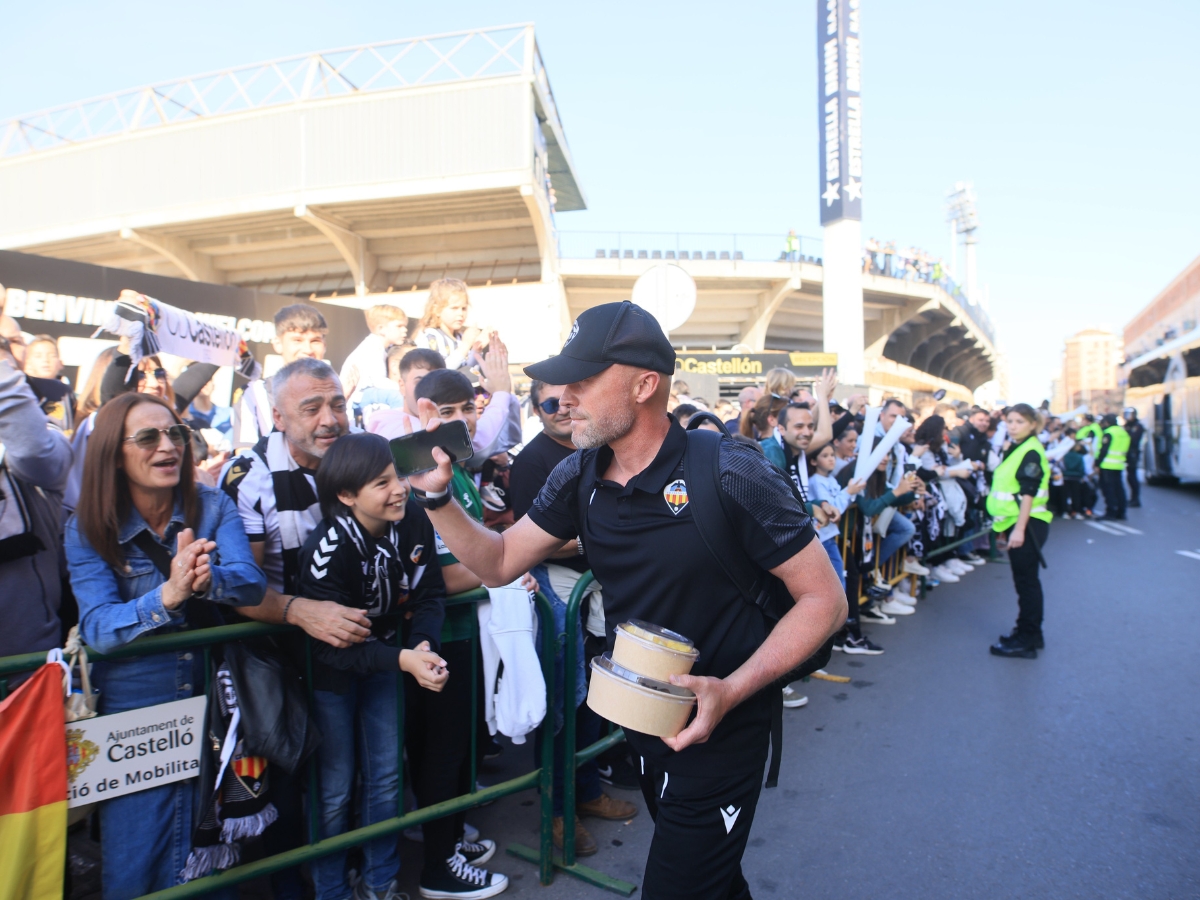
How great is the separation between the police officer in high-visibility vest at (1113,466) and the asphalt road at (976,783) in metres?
8.69

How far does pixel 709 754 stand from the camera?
6.25 feet

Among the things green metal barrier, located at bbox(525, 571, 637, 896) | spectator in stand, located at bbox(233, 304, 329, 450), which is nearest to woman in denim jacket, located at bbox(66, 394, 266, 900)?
green metal barrier, located at bbox(525, 571, 637, 896)

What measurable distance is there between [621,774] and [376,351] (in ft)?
10.5

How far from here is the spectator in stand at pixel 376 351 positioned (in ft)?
16.6

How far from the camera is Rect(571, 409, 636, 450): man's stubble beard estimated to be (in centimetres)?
190

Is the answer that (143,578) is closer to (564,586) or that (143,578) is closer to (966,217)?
(564,586)

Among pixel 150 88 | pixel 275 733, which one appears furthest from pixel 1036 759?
pixel 150 88

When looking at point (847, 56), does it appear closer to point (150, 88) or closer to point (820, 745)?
point (150, 88)

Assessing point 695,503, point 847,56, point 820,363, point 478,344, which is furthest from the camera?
point 847,56

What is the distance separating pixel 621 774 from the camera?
4.01 metres

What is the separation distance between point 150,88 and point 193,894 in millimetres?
30061

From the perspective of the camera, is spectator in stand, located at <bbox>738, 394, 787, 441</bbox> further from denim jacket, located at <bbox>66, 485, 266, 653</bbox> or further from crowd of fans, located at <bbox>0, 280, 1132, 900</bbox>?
denim jacket, located at <bbox>66, 485, 266, 653</bbox>

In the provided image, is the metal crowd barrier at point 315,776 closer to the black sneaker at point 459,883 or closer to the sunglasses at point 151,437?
the black sneaker at point 459,883

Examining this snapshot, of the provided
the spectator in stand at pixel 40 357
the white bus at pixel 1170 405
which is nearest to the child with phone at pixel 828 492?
the spectator in stand at pixel 40 357
